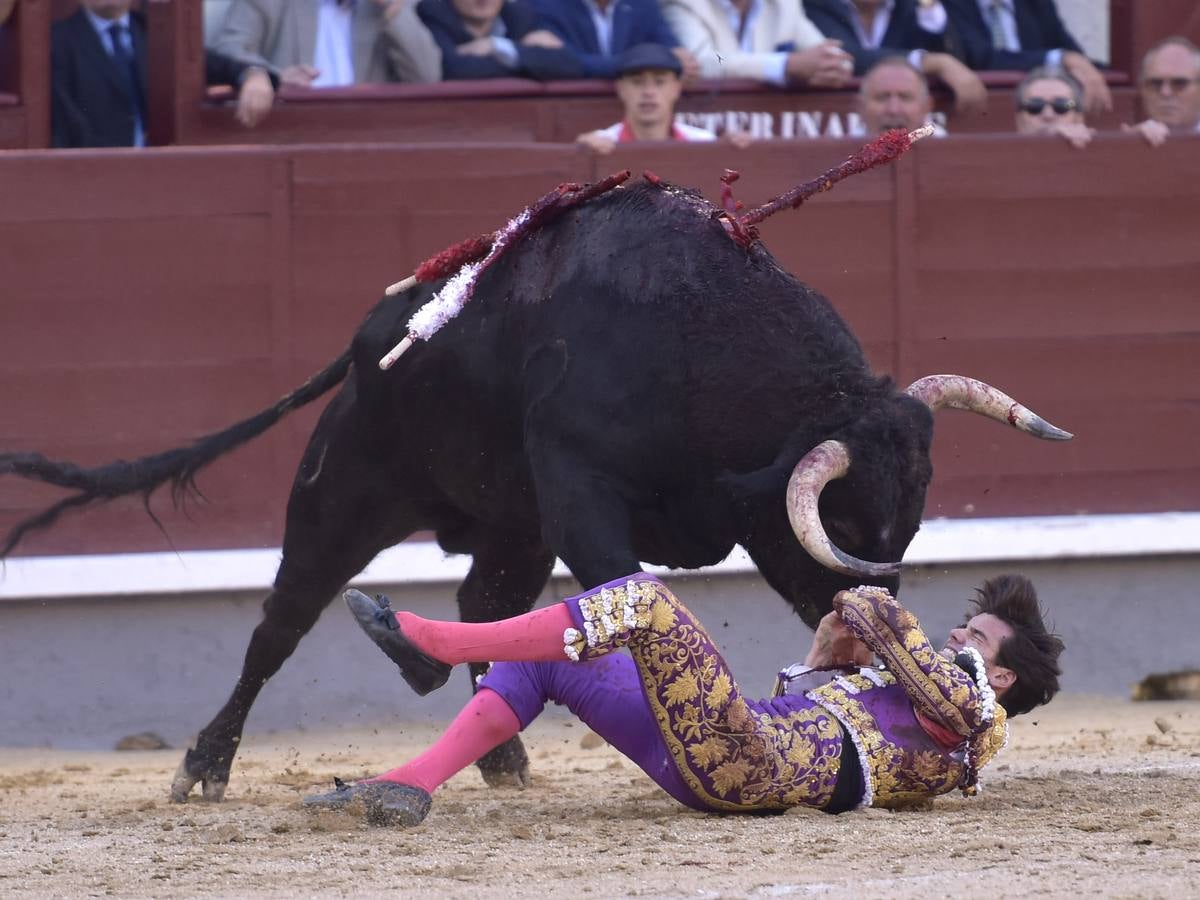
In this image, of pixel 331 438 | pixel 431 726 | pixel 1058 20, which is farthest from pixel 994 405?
pixel 1058 20

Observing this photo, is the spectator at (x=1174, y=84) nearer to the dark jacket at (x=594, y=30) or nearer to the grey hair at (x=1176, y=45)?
the grey hair at (x=1176, y=45)

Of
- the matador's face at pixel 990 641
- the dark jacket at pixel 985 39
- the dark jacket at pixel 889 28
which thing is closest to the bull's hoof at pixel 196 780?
the matador's face at pixel 990 641

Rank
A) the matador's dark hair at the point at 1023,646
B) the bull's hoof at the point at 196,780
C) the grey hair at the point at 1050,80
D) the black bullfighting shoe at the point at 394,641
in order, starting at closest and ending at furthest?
the black bullfighting shoe at the point at 394,641
the matador's dark hair at the point at 1023,646
the bull's hoof at the point at 196,780
the grey hair at the point at 1050,80

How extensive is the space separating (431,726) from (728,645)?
3.13 ft

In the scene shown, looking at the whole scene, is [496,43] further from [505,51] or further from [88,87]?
[88,87]

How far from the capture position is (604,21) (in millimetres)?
6684

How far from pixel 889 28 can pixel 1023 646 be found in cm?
367

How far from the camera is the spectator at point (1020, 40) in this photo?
23.1 ft

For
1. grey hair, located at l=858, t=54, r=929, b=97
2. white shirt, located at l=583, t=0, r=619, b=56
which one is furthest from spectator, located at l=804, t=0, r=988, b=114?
white shirt, located at l=583, t=0, r=619, b=56

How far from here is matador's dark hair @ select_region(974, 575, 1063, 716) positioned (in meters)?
3.85

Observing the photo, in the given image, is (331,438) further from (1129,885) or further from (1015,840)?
(1129,885)

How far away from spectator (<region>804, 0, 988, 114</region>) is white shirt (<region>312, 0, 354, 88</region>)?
5.24 ft

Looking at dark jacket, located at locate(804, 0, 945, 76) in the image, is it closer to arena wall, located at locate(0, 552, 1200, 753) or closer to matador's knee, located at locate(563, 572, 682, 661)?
arena wall, located at locate(0, 552, 1200, 753)

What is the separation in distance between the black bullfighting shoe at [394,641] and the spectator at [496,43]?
11.5 ft
